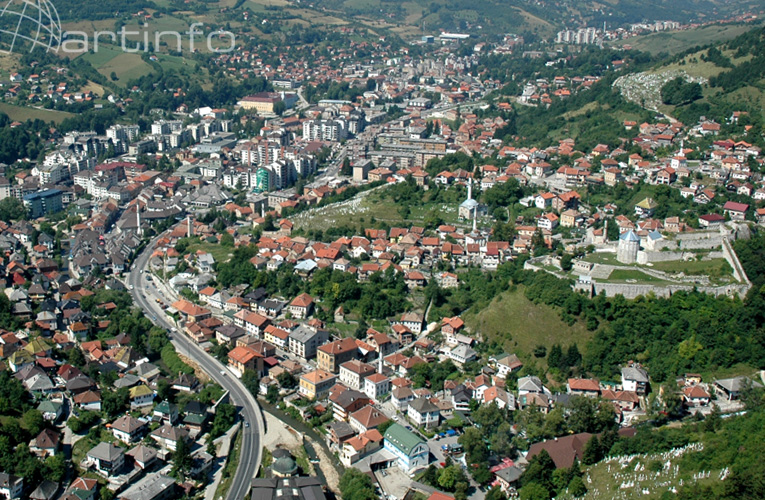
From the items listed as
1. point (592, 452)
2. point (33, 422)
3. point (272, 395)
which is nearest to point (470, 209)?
point (272, 395)

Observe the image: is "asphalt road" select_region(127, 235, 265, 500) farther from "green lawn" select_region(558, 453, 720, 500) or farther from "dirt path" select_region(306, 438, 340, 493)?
"green lawn" select_region(558, 453, 720, 500)

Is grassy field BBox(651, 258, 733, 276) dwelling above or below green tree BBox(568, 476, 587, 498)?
above

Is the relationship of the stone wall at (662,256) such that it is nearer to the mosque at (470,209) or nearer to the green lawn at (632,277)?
the green lawn at (632,277)

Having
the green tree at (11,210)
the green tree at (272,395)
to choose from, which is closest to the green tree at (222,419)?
the green tree at (272,395)

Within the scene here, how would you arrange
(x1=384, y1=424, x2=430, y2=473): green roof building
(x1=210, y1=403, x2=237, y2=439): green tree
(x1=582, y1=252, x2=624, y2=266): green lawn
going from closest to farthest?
(x1=384, y1=424, x2=430, y2=473): green roof building, (x1=210, y1=403, x2=237, y2=439): green tree, (x1=582, y1=252, x2=624, y2=266): green lawn

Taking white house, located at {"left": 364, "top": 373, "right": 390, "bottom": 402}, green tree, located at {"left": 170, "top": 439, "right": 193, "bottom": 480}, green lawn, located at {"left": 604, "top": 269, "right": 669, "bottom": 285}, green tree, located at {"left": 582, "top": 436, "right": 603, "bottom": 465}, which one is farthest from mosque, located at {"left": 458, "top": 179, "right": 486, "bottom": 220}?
green tree, located at {"left": 170, "top": 439, "right": 193, "bottom": 480}

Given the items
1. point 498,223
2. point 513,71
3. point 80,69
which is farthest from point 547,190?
point 80,69
